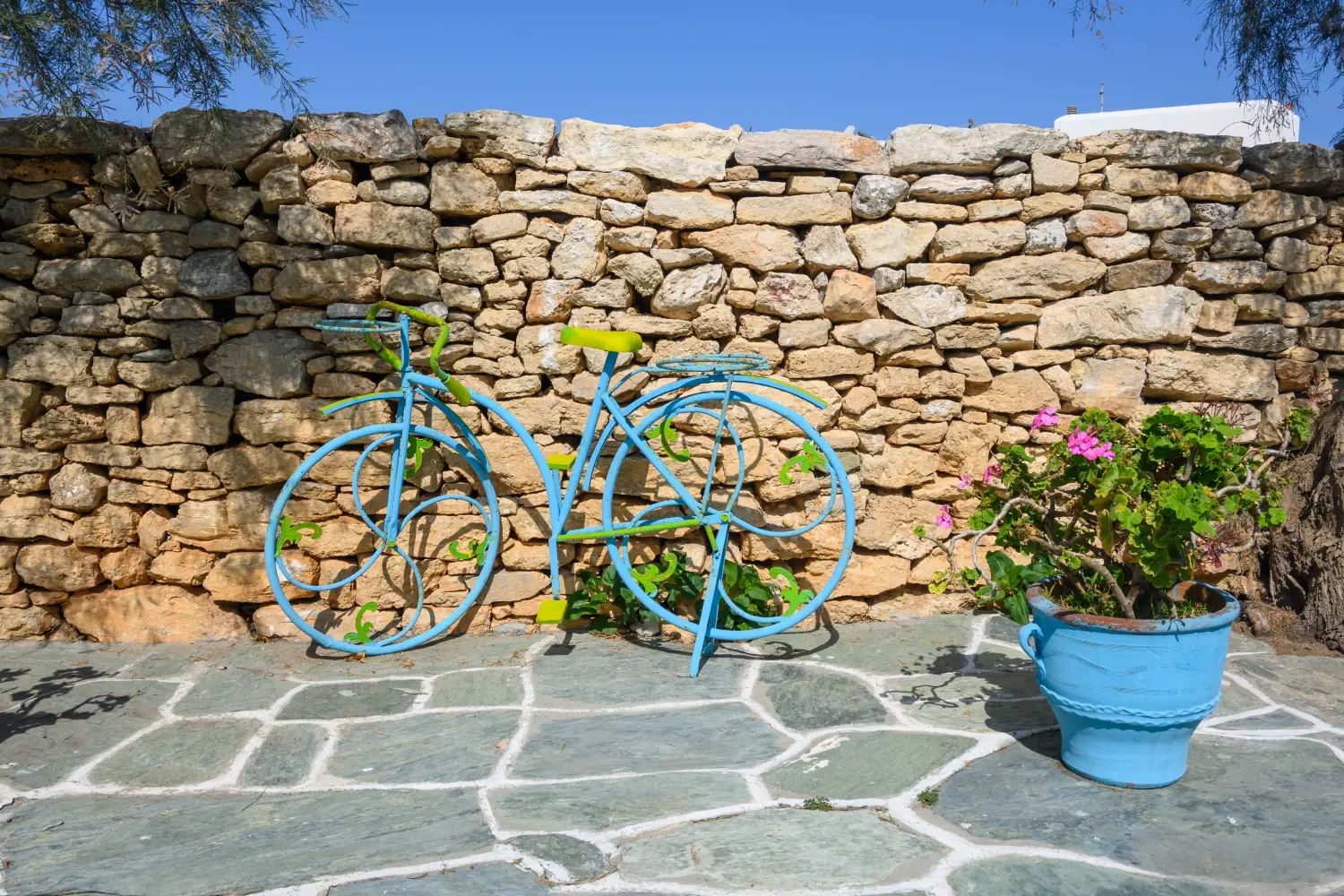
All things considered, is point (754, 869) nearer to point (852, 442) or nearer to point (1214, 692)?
point (1214, 692)

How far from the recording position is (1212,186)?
14.3 ft

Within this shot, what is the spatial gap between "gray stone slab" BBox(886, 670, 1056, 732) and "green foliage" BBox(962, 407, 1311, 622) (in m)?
0.30

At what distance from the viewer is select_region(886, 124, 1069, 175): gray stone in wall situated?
168 inches

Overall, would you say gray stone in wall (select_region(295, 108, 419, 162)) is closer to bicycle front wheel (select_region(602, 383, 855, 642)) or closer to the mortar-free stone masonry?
the mortar-free stone masonry

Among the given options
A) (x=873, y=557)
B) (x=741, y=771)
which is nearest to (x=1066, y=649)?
(x=741, y=771)

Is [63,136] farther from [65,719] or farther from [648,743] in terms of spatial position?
[648,743]

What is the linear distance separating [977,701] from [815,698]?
551 mm

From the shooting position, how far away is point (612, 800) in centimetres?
280

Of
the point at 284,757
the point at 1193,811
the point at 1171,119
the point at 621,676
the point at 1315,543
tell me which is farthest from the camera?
the point at 1171,119

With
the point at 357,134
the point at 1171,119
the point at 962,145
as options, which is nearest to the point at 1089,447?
the point at 962,145

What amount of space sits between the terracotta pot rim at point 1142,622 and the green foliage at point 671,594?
138 cm

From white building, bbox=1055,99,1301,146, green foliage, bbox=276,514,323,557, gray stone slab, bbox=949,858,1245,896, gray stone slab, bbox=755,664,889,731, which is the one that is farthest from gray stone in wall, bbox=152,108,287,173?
white building, bbox=1055,99,1301,146

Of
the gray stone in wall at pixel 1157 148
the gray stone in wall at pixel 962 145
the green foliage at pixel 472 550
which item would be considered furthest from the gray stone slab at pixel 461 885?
the gray stone in wall at pixel 1157 148

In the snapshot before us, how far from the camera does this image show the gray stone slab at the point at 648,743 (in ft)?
10.0
